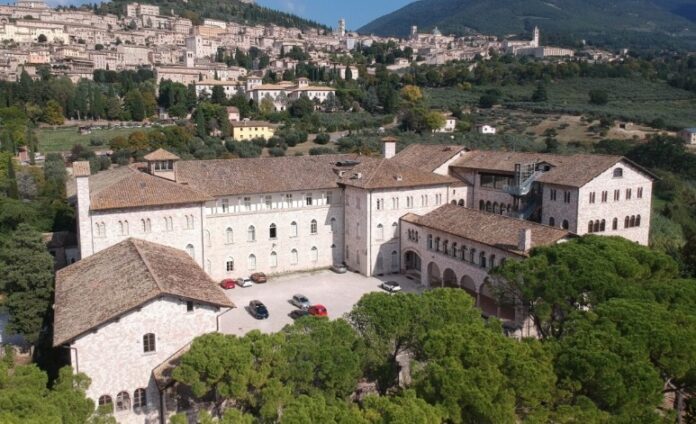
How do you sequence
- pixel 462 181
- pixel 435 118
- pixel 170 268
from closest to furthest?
pixel 170 268 < pixel 462 181 < pixel 435 118

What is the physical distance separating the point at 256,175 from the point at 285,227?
15.4 feet

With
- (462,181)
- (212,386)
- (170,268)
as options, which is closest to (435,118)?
(462,181)

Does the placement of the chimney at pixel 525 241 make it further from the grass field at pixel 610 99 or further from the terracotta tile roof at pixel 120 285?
the grass field at pixel 610 99

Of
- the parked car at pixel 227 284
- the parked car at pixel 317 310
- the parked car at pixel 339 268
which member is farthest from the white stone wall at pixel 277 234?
the parked car at pixel 317 310

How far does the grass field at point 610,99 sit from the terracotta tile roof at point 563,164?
239 feet

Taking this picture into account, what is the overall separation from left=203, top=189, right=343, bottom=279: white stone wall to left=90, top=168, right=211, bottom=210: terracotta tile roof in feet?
11.5

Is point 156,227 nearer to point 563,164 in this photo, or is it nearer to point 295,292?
point 295,292

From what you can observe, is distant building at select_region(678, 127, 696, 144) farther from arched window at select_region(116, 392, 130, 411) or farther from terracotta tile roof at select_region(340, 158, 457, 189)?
arched window at select_region(116, 392, 130, 411)

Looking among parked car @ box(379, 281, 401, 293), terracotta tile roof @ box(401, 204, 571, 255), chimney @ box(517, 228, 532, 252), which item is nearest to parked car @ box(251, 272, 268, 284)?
parked car @ box(379, 281, 401, 293)

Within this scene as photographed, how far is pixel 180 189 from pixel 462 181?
23.6 m

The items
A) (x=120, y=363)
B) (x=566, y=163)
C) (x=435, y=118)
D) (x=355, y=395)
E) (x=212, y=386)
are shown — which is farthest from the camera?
(x=435, y=118)

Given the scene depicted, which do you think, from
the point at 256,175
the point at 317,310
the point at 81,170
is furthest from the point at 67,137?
the point at 317,310

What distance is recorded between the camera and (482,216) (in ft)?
143

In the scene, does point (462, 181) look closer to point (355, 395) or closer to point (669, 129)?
point (355, 395)
